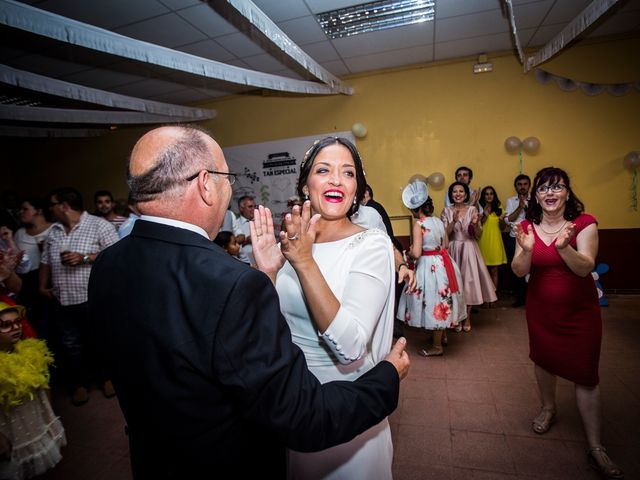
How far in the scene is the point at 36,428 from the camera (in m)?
2.13

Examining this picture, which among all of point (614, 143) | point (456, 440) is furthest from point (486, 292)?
point (614, 143)

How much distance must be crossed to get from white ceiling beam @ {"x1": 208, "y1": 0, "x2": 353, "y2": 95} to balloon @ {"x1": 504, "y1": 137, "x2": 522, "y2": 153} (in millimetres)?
2869

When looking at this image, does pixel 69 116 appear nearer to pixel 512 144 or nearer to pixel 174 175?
pixel 174 175

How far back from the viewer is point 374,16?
3967 mm

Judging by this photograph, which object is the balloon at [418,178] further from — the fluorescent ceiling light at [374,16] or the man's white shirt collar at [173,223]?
the man's white shirt collar at [173,223]

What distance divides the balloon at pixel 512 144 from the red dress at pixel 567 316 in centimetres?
366

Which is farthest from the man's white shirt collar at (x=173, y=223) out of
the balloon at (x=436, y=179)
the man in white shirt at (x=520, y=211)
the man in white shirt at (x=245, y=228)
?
the balloon at (x=436, y=179)

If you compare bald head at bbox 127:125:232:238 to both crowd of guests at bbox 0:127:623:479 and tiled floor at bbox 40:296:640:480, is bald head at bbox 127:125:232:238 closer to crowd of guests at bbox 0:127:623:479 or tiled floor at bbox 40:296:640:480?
crowd of guests at bbox 0:127:623:479

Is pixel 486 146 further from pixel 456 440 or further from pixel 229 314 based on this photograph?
pixel 229 314

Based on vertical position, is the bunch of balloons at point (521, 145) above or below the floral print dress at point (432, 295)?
above

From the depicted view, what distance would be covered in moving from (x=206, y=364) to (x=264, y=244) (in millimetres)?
542

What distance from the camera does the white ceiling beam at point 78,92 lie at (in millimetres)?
3484

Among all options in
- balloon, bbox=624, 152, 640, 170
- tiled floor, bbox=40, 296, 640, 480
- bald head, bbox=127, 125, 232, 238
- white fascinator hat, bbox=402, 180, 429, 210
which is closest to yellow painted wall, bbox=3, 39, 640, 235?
balloon, bbox=624, 152, 640, 170

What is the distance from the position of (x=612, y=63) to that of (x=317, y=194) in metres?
5.95
